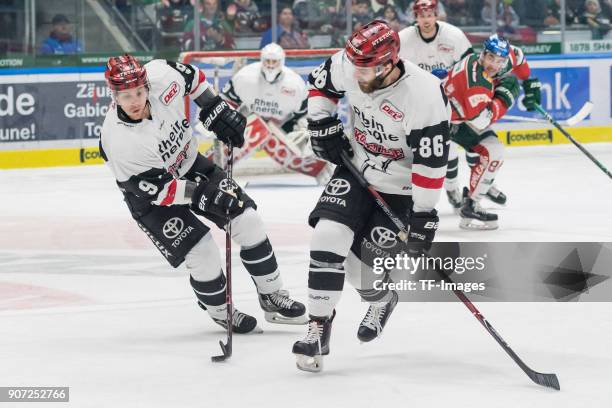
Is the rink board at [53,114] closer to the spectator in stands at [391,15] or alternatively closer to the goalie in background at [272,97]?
the goalie in background at [272,97]

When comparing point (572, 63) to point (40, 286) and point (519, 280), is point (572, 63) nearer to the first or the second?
point (519, 280)

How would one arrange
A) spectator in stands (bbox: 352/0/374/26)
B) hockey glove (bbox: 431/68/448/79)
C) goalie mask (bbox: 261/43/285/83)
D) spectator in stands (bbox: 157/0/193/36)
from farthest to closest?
spectator in stands (bbox: 352/0/374/26)
spectator in stands (bbox: 157/0/193/36)
goalie mask (bbox: 261/43/285/83)
hockey glove (bbox: 431/68/448/79)

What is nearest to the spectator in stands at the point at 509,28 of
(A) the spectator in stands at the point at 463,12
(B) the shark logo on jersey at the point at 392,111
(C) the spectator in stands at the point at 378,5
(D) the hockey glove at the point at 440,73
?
(A) the spectator in stands at the point at 463,12

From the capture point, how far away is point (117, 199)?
8414 millimetres

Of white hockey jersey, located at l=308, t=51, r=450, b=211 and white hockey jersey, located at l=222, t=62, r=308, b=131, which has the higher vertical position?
white hockey jersey, located at l=308, t=51, r=450, b=211

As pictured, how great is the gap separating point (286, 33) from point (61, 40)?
2000 mm

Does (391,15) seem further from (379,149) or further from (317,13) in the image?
(379,149)

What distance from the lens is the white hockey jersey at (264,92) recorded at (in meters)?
9.06

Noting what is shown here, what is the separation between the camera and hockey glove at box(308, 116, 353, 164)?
4125mm

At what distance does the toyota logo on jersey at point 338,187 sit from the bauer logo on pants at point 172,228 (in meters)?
0.60

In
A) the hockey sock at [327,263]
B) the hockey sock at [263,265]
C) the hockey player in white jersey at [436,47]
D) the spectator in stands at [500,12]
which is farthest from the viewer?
the spectator in stands at [500,12]

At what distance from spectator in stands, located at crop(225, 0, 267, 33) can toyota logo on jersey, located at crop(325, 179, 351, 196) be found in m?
6.81

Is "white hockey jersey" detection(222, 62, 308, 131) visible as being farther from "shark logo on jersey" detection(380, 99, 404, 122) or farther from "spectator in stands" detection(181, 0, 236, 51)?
"shark logo on jersey" detection(380, 99, 404, 122)

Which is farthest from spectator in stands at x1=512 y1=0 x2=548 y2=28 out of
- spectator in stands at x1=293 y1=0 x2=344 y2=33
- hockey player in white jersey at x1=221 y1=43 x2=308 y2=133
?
hockey player in white jersey at x1=221 y1=43 x2=308 y2=133
